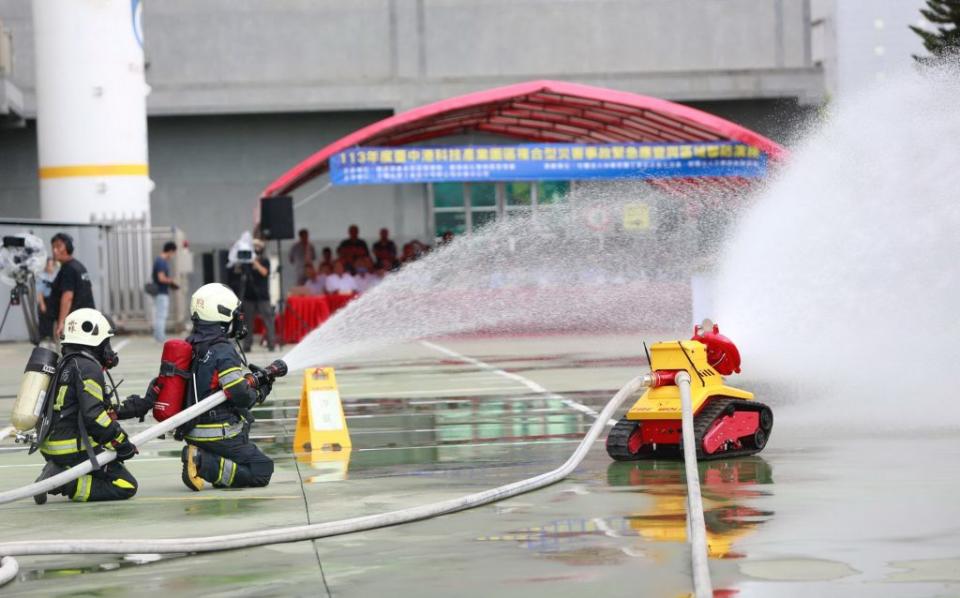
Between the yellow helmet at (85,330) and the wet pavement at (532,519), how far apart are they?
1160 millimetres

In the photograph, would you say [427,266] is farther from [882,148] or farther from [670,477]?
[670,477]

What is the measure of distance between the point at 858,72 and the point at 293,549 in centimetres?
4009

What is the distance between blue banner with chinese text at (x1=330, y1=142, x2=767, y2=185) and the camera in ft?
113

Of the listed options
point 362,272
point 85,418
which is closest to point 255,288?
point 362,272

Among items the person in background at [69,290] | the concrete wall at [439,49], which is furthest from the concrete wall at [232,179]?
the person in background at [69,290]

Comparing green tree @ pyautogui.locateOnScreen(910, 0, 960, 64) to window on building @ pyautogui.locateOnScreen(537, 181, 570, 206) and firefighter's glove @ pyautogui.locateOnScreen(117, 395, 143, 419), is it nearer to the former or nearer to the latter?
window on building @ pyautogui.locateOnScreen(537, 181, 570, 206)

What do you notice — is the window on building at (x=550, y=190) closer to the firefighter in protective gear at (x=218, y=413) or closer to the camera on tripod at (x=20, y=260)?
the camera on tripod at (x=20, y=260)

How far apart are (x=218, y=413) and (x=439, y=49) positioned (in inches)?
1442

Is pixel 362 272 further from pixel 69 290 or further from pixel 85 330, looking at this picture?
pixel 85 330

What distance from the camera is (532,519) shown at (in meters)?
9.85

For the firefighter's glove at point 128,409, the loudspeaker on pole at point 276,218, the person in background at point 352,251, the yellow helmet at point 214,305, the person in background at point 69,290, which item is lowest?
the firefighter's glove at point 128,409

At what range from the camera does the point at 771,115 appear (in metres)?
48.0

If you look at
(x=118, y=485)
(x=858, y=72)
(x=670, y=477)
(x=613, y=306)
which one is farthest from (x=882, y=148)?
(x=858, y=72)

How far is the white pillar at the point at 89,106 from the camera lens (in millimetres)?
36688
